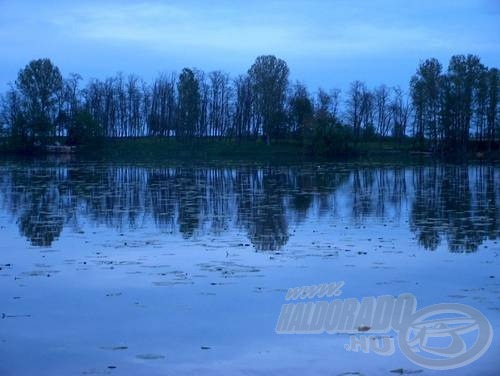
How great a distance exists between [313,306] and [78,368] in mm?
3143

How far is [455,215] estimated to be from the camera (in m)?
18.2

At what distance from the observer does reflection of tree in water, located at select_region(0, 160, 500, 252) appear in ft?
51.4

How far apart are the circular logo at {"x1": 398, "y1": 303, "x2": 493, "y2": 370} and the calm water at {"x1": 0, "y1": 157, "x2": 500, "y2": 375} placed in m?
0.17

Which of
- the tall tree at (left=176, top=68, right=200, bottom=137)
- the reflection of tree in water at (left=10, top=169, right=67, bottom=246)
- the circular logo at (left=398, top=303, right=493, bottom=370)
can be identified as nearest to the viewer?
the circular logo at (left=398, top=303, right=493, bottom=370)

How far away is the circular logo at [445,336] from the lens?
7098 millimetres

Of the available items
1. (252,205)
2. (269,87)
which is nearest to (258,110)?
(269,87)

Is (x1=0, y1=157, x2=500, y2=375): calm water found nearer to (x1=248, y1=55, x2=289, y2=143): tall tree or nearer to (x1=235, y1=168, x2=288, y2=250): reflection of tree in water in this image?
(x1=235, y1=168, x2=288, y2=250): reflection of tree in water

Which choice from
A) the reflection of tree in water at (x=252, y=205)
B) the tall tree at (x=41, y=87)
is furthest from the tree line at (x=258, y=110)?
the reflection of tree in water at (x=252, y=205)

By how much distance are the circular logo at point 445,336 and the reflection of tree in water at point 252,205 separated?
4.97 meters

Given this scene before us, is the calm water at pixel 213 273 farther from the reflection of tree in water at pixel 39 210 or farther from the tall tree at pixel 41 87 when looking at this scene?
the tall tree at pixel 41 87

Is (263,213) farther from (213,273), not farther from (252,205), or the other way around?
(213,273)

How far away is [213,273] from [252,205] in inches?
392

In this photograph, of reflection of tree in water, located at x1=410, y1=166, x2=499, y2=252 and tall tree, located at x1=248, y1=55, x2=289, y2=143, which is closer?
reflection of tree in water, located at x1=410, y1=166, x2=499, y2=252

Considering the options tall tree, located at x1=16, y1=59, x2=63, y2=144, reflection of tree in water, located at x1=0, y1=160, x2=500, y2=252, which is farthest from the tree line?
reflection of tree in water, located at x1=0, y1=160, x2=500, y2=252
